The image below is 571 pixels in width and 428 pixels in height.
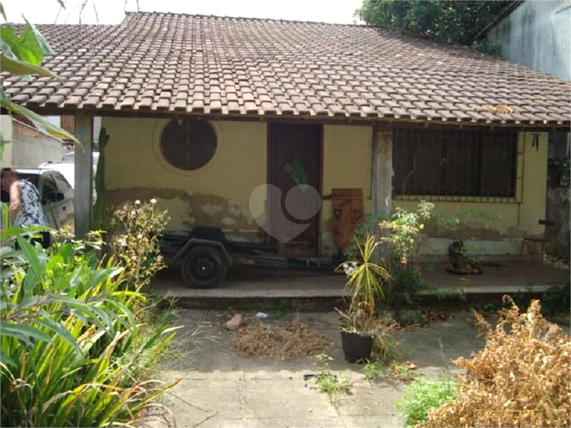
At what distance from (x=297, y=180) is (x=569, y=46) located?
620 cm

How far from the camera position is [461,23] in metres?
13.8

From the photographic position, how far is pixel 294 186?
9.33 metres

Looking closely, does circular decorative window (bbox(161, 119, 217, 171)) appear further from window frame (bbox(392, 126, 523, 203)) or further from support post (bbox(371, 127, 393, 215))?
window frame (bbox(392, 126, 523, 203))

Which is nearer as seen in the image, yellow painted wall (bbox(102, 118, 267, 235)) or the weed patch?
the weed patch

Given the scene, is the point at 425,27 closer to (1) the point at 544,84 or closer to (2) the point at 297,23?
(2) the point at 297,23

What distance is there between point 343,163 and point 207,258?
11.2 feet

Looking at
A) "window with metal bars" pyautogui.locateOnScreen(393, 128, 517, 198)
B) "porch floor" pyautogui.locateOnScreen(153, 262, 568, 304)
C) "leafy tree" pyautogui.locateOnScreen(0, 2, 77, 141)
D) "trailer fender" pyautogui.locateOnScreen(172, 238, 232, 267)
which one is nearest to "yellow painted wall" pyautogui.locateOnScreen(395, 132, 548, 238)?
"window with metal bars" pyautogui.locateOnScreen(393, 128, 517, 198)

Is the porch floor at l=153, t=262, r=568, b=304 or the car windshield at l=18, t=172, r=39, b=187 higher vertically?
the car windshield at l=18, t=172, r=39, b=187

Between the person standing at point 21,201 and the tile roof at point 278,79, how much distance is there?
977 millimetres

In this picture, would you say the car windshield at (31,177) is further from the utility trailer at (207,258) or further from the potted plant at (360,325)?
the potted plant at (360,325)

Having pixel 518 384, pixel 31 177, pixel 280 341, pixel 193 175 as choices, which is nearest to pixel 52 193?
pixel 31 177

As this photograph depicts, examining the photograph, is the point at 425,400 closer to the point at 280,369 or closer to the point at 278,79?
the point at 280,369

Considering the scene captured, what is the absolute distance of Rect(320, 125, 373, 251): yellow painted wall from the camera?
9266mm

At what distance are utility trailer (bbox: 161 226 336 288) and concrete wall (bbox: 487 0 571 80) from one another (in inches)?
291
